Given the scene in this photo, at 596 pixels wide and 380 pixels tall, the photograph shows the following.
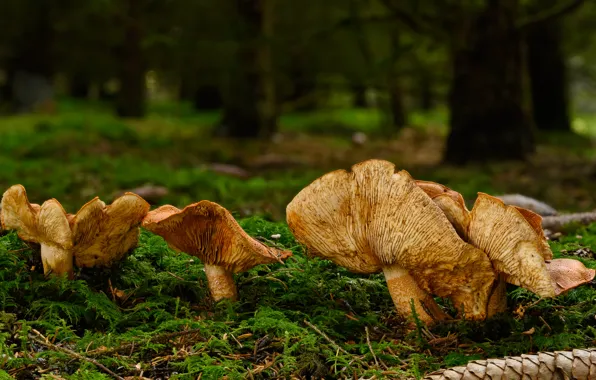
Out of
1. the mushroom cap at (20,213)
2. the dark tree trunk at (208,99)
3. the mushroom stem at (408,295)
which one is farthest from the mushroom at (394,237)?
the dark tree trunk at (208,99)

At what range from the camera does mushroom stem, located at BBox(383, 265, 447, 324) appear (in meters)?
2.75

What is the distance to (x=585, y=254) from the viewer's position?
3646mm

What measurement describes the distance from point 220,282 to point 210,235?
0.25m

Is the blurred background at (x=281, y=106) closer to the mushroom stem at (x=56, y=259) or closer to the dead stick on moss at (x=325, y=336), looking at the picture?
the mushroom stem at (x=56, y=259)

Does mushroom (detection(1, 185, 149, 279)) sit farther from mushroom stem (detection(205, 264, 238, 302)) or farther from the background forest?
mushroom stem (detection(205, 264, 238, 302))

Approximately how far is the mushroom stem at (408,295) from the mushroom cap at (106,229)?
105 cm

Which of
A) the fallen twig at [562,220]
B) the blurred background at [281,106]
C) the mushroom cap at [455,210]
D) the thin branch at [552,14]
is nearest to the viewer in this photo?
the mushroom cap at [455,210]

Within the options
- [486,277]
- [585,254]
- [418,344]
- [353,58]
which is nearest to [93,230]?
[418,344]

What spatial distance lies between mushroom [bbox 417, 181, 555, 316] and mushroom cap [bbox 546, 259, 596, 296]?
0.20 ft

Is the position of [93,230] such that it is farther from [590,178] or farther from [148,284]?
[590,178]

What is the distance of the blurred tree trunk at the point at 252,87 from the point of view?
1326 centimetres

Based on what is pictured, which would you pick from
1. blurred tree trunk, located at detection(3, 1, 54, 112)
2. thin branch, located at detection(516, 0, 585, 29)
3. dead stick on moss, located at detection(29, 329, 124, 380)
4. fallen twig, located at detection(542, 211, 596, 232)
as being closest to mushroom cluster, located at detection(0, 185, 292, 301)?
dead stick on moss, located at detection(29, 329, 124, 380)

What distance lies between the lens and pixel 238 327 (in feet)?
9.03

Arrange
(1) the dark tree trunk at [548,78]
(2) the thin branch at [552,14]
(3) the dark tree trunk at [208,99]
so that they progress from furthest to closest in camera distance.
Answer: (3) the dark tree trunk at [208,99] → (1) the dark tree trunk at [548,78] → (2) the thin branch at [552,14]
